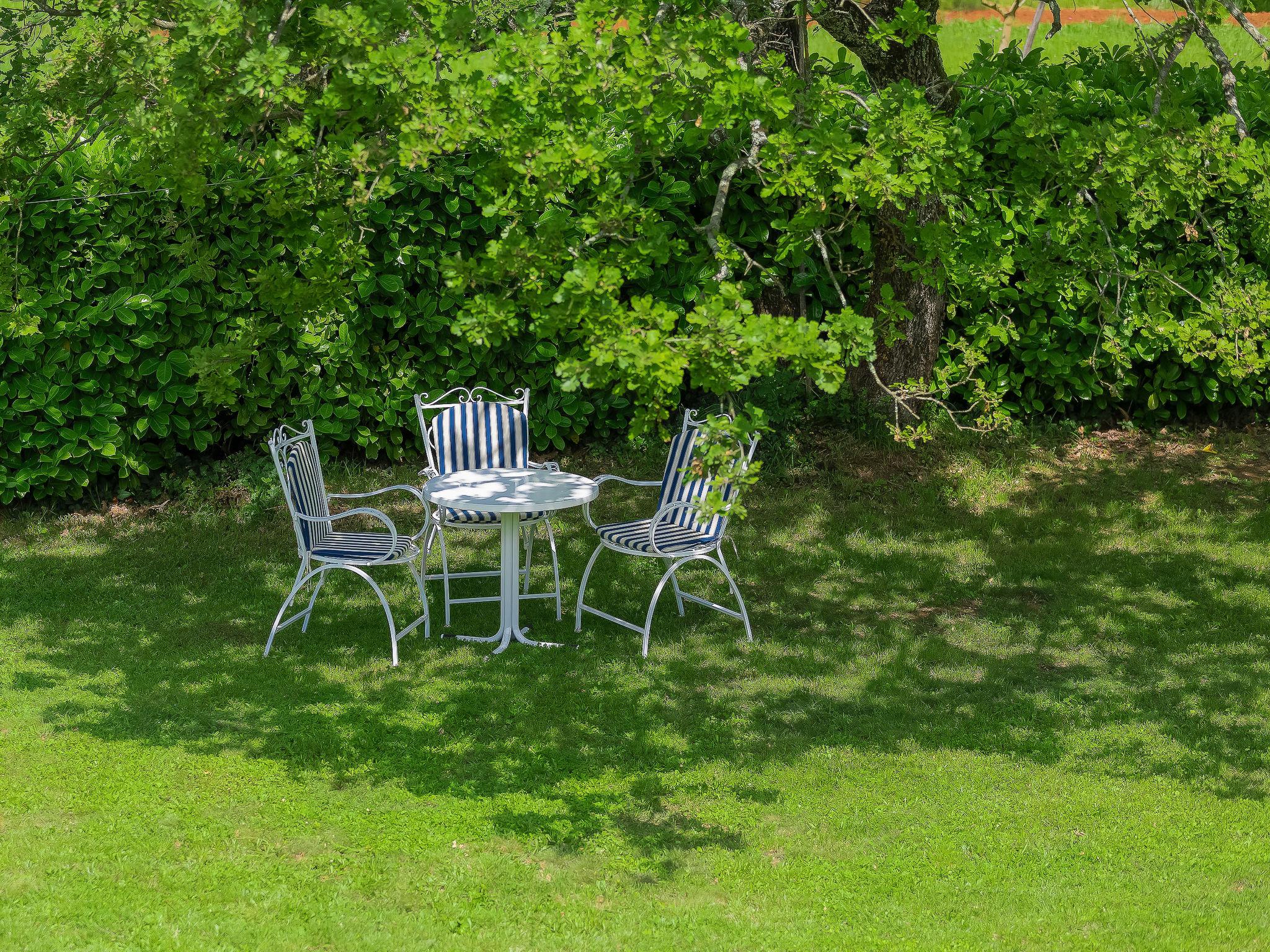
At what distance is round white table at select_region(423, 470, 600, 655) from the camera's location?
6641 millimetres

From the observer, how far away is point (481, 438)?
7.68m

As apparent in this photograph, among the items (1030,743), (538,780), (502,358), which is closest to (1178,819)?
(1030,743)

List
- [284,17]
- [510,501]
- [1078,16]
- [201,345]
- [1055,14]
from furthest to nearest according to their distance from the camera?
[1078,16] < [201,345] < [1055,14] < [510,501] < [284,17]

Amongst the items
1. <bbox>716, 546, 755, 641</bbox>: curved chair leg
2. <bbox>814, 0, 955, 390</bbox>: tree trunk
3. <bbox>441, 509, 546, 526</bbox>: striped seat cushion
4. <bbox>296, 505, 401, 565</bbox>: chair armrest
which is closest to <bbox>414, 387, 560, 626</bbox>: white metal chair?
<bbox>441, 509, 546, 526</bbox>: striped seat cushion

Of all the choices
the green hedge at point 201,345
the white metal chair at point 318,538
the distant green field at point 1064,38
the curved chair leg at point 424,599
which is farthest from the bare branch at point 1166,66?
the distant green field at point 1064,38

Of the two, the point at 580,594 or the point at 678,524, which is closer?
the point at 580,594

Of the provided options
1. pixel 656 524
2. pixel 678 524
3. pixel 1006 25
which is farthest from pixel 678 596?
pixel 1006 25

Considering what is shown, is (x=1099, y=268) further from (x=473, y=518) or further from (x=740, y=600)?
(x=473, y=518)

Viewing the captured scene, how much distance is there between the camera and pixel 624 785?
5.36m

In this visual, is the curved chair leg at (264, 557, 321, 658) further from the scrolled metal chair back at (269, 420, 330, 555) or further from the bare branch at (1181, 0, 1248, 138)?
the bare branch at (1181, 0, 1248, 138)

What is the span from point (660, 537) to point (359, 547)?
1514mm

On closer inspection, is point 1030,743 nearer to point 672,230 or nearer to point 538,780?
point 538,780

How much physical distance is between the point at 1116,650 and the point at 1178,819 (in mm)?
1804

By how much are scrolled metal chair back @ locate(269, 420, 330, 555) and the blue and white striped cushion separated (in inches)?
57.5
